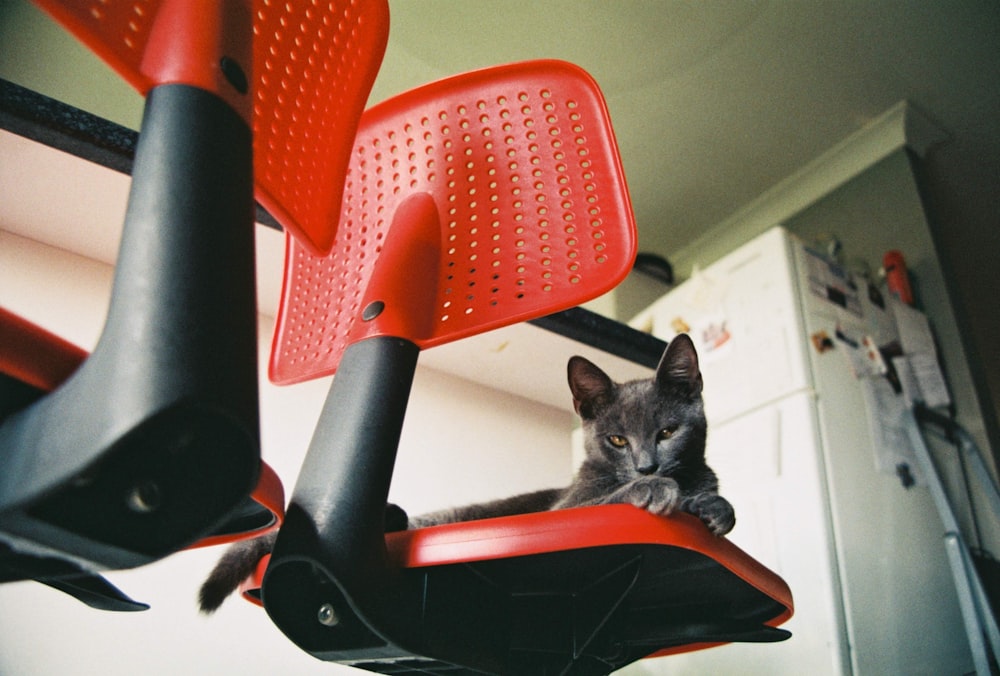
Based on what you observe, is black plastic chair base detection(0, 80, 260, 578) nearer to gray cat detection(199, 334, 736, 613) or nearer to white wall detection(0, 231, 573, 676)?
gray cat detection(199, 334, 736, 613)

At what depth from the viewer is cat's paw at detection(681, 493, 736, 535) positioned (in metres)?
0.66

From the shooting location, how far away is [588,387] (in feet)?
3.47

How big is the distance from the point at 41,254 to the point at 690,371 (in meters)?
1.21

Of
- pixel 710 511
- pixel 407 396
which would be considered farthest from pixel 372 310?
pixel 710 511

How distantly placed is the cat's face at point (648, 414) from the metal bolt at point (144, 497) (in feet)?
2.54

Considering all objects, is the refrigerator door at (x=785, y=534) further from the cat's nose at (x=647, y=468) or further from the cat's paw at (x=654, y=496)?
the cat's paw at (x=654, y=496)

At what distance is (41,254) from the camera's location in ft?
4.05

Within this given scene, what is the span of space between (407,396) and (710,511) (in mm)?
332

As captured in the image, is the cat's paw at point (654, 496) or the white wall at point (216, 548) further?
the white wall at point (216, 548)

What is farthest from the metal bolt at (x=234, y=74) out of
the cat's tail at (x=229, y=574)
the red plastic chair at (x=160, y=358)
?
the cat's tail at (x=229, y=574)

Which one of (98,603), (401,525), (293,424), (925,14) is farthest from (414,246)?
(925,14)

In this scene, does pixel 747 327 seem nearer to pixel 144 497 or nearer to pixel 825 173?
pixel 825 173

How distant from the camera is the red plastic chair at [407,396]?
1.59 ft

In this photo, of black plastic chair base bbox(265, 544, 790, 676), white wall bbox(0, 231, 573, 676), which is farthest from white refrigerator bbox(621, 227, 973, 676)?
black plastic chair base bbox(265, 544, 790, 676)
